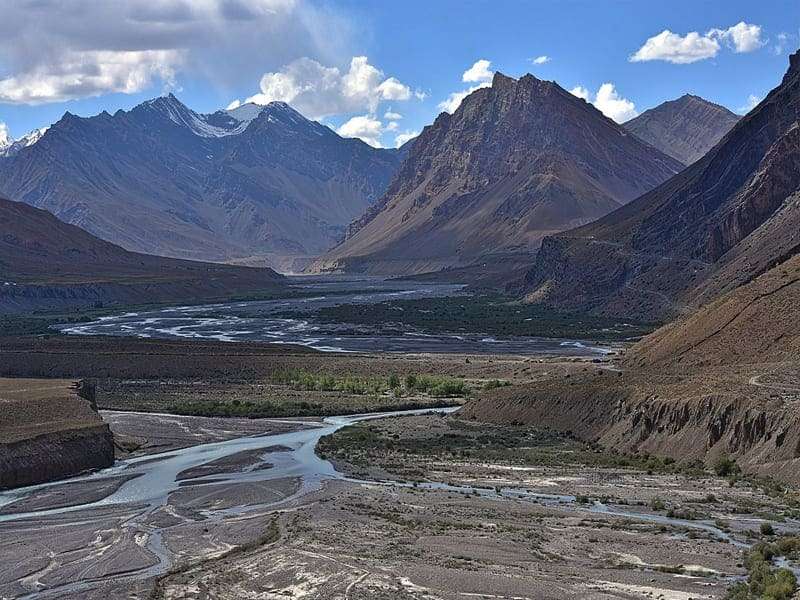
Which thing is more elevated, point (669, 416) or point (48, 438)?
point (669, 416)

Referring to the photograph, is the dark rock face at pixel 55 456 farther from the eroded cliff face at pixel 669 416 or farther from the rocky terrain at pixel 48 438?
the eroded cliff face at pixel 669 416

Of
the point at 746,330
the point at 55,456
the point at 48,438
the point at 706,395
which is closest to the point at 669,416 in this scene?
the point at 706,395

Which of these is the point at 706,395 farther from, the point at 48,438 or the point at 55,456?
the point at 48,438

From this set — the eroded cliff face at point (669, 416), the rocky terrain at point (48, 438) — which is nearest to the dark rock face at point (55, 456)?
the rocky terrain at point (48, 438)

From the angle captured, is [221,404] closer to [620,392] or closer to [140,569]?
[620,392]

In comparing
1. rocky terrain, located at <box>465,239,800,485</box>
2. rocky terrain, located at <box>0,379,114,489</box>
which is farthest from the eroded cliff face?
rocky terrain, located at <box>0,379,114,489</box>
